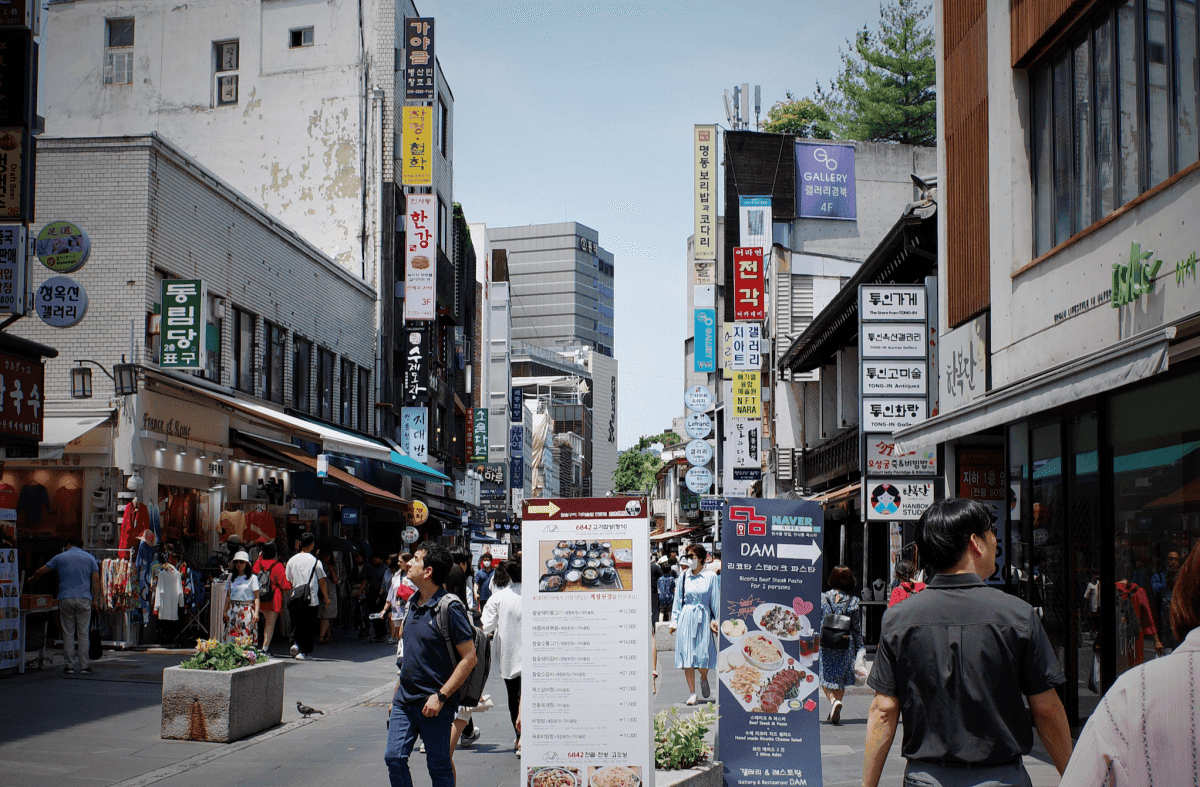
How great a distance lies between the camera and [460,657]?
6.97m

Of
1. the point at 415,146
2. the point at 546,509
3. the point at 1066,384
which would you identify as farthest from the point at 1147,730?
the point at 415,146

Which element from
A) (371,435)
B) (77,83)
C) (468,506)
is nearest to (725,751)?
(371,435)

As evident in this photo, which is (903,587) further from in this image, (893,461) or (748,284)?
(748,284)

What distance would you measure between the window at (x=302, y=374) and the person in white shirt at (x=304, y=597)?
321 inches

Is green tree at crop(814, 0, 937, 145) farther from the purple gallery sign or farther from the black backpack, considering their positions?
the black backpack

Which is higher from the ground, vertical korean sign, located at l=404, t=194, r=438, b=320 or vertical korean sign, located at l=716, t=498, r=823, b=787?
vertical korean sign, located at l=404, t=194, r=438, b=320

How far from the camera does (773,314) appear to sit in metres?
39.3

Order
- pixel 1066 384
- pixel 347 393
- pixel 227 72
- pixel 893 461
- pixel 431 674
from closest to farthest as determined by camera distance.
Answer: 1. pixel 431 674
2. pixel 1066 384
3. pixel 893 461
4. pixel 347 393
5. pixel 227 72

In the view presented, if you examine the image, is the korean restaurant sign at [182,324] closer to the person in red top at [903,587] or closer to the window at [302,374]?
the window at [302,374]

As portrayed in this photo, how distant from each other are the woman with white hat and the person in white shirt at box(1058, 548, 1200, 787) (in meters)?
16.6

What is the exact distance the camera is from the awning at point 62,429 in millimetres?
16562

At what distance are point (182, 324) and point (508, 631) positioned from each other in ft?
31.9

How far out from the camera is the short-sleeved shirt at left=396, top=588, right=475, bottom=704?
6879 millimetres

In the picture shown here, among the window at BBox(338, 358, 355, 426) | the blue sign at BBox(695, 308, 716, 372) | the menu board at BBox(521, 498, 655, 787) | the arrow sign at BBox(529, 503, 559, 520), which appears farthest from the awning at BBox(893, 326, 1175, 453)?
the blue sign at BBox(695, 308, 716, 372)
